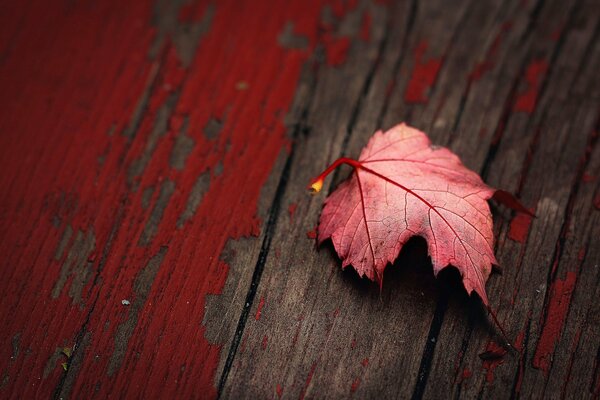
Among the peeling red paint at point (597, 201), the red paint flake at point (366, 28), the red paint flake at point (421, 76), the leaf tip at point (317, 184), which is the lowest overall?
the leaf tip at point (317, 184)

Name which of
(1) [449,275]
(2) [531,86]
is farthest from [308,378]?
(2) [531,86]

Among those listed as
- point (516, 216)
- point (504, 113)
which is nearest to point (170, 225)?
point (516, 216)

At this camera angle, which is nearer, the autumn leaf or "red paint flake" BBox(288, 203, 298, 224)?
the autumn leaf

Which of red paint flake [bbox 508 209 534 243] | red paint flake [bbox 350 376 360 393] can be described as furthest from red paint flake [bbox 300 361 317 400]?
red paint flake [bbox 508 209 534 243]

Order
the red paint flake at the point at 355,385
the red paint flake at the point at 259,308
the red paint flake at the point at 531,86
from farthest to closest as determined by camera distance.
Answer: the red paint flake at the point at 531,86
the red paint flake at the point at 259,308
the red paint flake at the point at 355,385

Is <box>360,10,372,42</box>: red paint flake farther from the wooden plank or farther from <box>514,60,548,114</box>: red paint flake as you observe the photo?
<box>514,60,548,114</box>: red paint flake

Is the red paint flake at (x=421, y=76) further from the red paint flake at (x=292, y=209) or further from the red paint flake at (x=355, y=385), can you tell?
the red paint flake at (x=355, y=385)

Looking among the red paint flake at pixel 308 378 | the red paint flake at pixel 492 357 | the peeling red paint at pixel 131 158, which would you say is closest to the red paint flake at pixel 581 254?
the red paint flake at pixel 492 357
